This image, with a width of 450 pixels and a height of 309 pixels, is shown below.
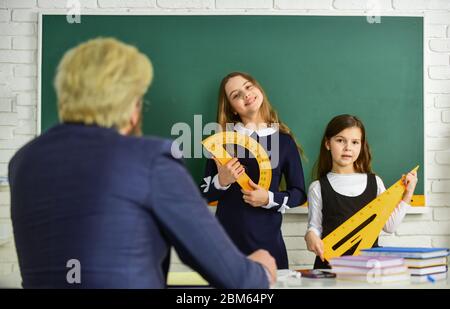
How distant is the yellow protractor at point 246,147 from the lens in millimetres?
2562

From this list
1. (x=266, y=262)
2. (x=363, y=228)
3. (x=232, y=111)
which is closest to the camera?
(x=266, y=262)

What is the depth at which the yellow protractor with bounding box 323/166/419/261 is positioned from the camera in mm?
2477

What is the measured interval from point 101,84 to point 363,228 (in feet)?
5.33

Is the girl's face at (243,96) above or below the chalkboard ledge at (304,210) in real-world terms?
above

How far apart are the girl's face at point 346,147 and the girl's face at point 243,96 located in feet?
1.24

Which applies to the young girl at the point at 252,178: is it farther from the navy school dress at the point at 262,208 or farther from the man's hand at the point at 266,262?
the man's hand at the point at 266,262

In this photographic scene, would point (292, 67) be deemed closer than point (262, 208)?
No

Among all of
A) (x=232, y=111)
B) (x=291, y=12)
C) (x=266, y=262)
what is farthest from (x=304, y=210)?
(x=266, y=262)

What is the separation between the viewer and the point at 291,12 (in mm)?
2918

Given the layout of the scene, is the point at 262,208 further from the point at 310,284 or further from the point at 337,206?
the point at 310,284

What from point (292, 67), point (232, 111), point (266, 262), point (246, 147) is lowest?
point (266, 262)

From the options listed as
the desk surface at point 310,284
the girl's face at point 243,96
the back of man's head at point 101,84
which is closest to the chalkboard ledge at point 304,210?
the girl's face at point 243,96

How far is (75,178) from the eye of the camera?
107cm
